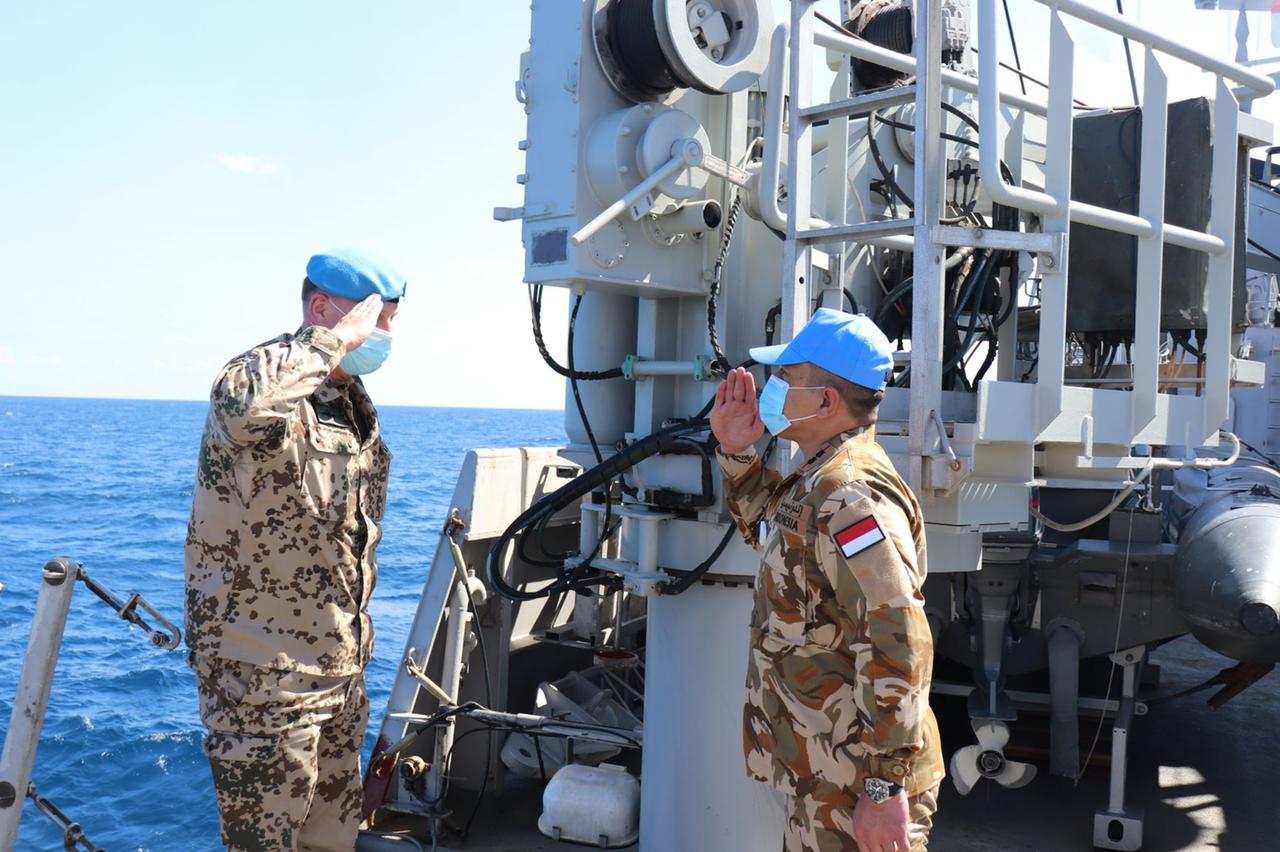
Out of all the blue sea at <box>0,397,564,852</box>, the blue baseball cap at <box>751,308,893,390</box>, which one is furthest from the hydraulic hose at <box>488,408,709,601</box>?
the blue sea at <box>0,397,564,852</box>

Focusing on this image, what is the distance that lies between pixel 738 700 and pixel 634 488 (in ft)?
2.90

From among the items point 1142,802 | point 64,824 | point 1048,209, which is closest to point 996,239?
point 1048,209

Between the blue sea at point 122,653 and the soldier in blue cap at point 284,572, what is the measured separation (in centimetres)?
630

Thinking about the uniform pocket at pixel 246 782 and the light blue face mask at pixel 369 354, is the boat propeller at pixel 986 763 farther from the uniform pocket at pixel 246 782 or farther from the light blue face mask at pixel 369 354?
the light blue face mask at pixel 369 354

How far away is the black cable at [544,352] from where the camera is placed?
4465mm

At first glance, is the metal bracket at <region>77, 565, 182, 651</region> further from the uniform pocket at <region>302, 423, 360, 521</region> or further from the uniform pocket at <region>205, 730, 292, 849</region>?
the uniform pocket at <region>302, 423, 360, 521</region>

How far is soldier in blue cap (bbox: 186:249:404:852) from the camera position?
9.39 feet

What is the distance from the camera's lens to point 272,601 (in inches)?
115

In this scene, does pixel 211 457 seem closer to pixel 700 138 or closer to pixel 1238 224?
pixel 700 138

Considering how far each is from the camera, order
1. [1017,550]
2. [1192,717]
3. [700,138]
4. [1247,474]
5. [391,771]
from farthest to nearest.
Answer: [1192,717]
[1247,474]
[1017,550]
[391,771]
[700,138]

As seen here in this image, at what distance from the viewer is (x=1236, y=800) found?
5906 millimetres

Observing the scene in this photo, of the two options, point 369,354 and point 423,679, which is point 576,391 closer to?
point 423,679

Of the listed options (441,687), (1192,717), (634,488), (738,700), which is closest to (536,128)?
(634,488)

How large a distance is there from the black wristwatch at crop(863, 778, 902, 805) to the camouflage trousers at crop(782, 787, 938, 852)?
0.56 ft
